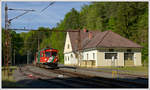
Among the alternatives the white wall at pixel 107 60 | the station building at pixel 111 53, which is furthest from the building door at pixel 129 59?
the white wall at pixel 107 60

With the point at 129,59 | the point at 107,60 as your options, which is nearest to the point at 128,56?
the point at 129,59

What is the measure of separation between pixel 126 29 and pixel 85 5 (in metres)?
38.2

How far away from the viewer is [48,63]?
35625mm

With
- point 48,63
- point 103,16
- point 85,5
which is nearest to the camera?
point 48,63

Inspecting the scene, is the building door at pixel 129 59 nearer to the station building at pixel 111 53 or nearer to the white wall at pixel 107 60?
the station building at pixel 111 53

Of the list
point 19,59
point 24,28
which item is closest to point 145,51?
point 24,28

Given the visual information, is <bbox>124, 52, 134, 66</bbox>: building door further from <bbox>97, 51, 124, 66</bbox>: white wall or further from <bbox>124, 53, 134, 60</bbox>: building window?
<bbox>97, 51, 124, 66</bbox>: white wall

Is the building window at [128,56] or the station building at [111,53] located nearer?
the station building at [111,53]

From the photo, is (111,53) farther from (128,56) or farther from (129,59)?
(129,59)

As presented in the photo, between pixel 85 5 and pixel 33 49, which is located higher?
pixel 85 5

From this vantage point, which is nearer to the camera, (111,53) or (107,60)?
(107,60)

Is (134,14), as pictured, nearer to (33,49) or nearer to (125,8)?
(125,8)

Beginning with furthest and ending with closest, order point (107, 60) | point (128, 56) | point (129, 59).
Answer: point (128, 56), point (129, 59), point (107, 60)

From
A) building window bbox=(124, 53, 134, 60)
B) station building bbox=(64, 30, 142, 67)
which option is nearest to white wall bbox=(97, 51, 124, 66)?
station building bbox=(64, 30, 142, 67)
